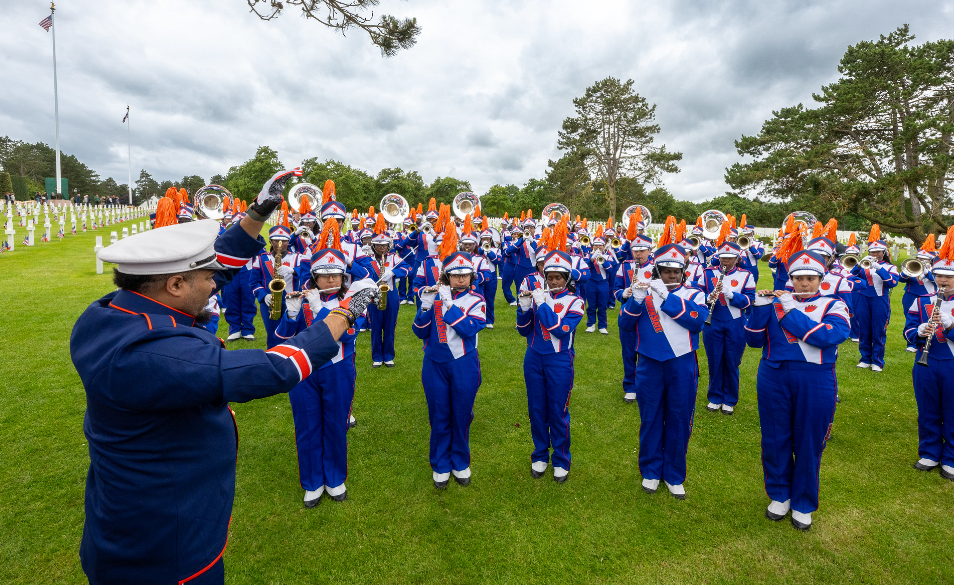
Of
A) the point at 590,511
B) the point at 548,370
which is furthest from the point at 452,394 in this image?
the point at 590,511

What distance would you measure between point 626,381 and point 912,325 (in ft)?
12.2

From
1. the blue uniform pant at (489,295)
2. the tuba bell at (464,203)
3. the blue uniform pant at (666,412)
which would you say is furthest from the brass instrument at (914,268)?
the tuba bell at (464,203)

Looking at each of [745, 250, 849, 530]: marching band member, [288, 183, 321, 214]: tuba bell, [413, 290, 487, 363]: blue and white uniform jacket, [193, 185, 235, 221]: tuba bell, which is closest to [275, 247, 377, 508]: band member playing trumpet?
[413, 290, 487, 363]: blue and white uniform jacket

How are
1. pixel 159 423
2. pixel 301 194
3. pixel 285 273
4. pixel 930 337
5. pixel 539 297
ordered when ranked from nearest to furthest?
1. pixel 159 423
2. pixel 539 297
3. pixel 930 337
4. pixel 285 273
5. pixel 301 194

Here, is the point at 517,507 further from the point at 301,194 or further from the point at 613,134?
the point at 613,134

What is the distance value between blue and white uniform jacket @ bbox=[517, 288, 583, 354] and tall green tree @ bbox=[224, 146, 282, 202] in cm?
4306

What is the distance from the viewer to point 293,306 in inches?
186

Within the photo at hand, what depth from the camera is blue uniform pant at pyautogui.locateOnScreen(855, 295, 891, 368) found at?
29.4 ft

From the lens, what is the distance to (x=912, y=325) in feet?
18.6

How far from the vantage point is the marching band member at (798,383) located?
4.09 meters

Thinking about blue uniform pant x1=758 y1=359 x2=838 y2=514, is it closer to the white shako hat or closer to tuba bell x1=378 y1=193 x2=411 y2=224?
the white shako hat

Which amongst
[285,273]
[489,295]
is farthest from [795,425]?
[489,295]

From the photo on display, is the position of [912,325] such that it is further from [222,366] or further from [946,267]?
[222,366]

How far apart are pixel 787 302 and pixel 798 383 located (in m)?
0.77
